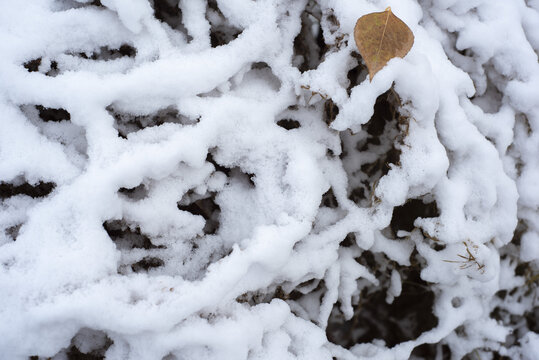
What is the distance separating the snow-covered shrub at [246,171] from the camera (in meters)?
0.96

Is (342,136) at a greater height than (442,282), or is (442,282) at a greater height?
(342,136)

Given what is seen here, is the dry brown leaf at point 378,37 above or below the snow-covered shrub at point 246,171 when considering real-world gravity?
above

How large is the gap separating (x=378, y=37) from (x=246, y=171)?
19.5 inches

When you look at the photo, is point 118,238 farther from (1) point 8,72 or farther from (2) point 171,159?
(1) point 8,72

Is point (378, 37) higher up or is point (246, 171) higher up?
point (378, 37)

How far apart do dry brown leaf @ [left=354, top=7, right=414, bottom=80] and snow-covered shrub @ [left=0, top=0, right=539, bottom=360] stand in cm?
5

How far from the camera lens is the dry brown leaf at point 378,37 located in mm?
1009

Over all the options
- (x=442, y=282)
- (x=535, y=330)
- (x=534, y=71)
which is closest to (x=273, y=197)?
(x=442, y=282)

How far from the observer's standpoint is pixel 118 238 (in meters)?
1.13

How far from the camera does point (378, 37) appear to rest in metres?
1.01

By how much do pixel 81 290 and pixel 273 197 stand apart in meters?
0.52

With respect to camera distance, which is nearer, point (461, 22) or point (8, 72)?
point (8, 72)

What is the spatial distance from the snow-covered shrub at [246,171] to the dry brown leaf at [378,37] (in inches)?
1.9

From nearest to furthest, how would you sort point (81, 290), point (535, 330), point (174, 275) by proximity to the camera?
point (81, 290) → point (174, 275) → point (535, 330)
